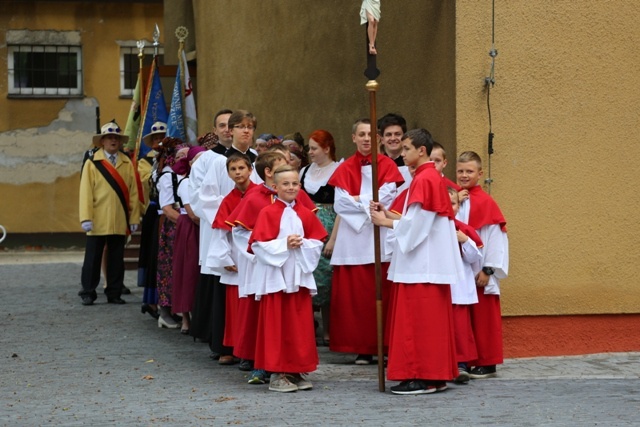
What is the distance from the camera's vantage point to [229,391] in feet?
31.0

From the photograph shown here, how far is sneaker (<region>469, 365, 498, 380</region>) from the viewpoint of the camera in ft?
32.7

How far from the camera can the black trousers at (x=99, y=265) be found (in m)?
15.4

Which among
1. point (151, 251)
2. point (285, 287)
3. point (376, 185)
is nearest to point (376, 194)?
point (376, 185)

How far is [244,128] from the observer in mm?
10859

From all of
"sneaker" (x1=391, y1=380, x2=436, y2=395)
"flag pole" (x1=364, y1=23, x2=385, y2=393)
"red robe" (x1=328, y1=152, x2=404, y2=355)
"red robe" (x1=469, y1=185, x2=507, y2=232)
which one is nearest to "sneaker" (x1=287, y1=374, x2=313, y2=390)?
"flag pole" (x1=364, y1=23, x2=385, y2=393)

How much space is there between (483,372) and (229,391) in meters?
1.91

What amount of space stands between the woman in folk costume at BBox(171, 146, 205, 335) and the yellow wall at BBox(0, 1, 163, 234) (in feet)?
46.5

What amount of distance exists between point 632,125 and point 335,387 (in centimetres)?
339

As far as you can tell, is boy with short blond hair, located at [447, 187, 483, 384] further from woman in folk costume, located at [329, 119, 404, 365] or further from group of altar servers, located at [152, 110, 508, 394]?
woman in folk costume, located at [329, 119, 404, 365]

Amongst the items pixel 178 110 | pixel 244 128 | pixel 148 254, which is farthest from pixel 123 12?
pixel 244 128

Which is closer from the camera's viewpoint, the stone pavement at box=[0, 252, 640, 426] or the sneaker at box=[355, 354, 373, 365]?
the stone pavement at box=[0, 252, 640, 426]

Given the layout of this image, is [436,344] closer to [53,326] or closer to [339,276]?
[339,276]

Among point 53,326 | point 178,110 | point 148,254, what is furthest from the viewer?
point 178,110

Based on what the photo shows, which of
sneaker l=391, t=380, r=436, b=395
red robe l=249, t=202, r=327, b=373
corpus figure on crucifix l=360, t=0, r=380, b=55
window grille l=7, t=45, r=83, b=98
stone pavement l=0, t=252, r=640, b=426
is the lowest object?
stone pavement l=0, t=252, r=640, b=426
